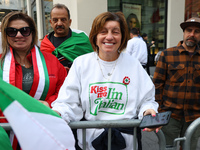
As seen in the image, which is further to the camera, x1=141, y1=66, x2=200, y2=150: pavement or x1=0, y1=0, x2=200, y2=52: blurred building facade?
x1=0, y1=0, x2=200, y2=52: blurred building facade

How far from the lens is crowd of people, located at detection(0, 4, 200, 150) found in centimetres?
153

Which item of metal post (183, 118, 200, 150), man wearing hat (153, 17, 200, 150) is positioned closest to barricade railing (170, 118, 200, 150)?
metal post (183, 118, 200, 150)

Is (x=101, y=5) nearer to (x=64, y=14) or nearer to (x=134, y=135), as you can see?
(x=64, y=14)

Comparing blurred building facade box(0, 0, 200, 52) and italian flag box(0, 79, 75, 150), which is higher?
blurred building facade box(0, 0, 200, 52)

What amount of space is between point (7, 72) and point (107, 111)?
910mm

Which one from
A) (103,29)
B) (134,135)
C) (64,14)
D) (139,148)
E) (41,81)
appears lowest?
(139,148)

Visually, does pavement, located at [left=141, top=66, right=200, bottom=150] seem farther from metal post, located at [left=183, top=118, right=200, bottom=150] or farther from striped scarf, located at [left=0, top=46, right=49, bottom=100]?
striped scarf, located at [left=0, top=46, right=49, bottom=100]

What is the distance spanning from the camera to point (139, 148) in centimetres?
161

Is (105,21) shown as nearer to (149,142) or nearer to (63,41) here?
(63,41)

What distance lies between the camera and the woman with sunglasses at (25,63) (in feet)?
5.83

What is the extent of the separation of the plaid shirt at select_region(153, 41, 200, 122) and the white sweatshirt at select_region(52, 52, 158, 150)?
106 centimetres

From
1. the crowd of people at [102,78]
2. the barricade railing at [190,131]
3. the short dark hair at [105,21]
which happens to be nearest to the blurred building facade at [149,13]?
the crowd of people at [102,78]

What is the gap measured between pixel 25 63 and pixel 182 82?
182cm

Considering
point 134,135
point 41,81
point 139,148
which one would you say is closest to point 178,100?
point 139,148
